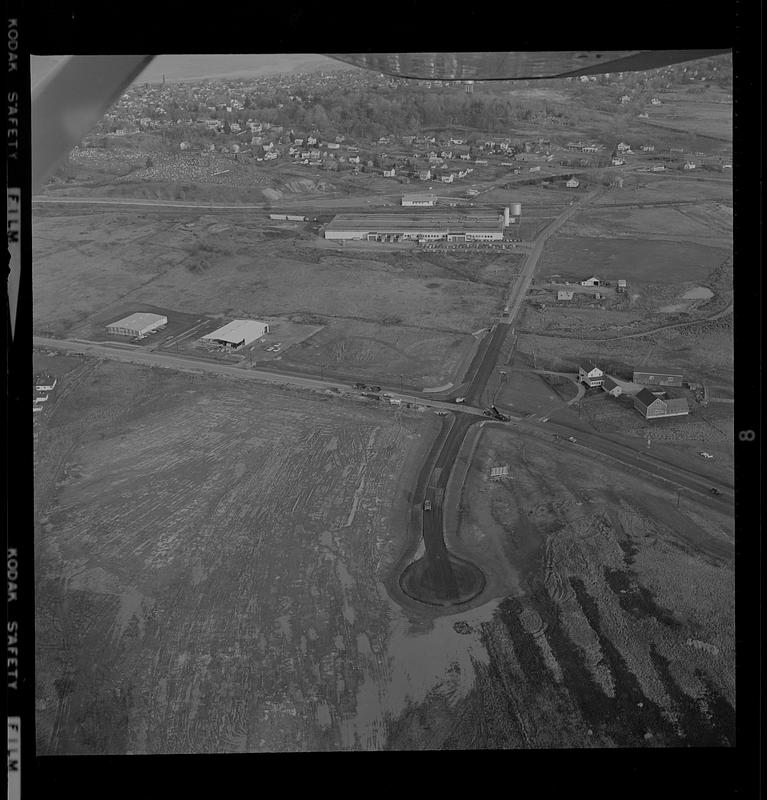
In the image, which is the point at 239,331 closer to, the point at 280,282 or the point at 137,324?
the point at 280,282

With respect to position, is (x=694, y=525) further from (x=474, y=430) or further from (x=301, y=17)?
(x=301, y=17)

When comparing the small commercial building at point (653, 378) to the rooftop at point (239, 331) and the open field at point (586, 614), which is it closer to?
the open field at point (586, 614)

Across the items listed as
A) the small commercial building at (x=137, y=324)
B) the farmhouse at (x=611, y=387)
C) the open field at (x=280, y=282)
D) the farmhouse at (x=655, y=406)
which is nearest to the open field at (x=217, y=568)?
the small commercial building at (x=137, y=324)

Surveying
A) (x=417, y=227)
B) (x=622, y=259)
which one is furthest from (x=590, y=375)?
(x=417, y=227)

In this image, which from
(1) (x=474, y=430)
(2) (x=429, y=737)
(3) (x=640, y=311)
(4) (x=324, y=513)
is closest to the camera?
(2) (x=429, y=737)

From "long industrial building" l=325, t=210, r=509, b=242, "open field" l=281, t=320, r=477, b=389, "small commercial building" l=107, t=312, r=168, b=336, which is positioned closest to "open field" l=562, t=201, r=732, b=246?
"long industrial building" l=325, t=210, r=509, b=242

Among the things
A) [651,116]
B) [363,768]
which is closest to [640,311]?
[651,116]
